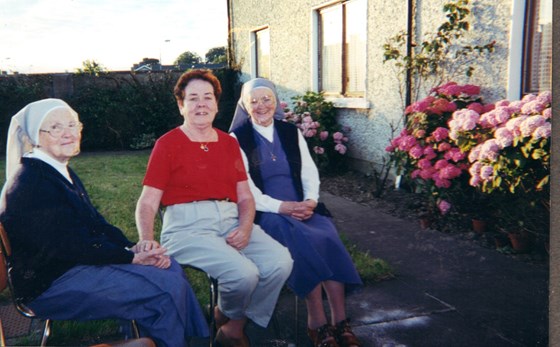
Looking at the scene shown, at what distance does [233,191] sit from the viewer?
301cm

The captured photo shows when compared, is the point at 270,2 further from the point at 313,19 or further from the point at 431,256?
the point at 431,256

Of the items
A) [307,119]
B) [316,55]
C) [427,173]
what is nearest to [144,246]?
[427,173]

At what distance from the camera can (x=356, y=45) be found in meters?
8.01

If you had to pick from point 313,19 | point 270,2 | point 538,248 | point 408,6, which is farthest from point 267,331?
point 270,2

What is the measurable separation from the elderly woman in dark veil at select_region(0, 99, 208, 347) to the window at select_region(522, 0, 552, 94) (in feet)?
13.7

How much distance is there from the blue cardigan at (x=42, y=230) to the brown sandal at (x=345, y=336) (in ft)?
4.48

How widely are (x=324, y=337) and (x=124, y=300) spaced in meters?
1.17

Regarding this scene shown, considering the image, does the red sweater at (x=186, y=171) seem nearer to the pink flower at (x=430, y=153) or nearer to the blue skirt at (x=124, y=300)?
the blue skirt at (x=124, y=300)

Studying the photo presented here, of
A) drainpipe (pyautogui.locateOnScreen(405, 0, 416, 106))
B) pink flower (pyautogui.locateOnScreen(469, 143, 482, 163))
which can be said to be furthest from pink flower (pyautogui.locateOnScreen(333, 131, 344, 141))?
pink flower (pyautogui.locateOnScreen(469, 143, 482, 163))

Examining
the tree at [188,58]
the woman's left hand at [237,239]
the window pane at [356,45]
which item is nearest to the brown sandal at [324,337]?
the woman's left hand at [237,239]

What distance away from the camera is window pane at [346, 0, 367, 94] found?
7.78 m

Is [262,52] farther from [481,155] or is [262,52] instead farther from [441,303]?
[441,303]

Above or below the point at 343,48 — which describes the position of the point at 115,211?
Result: below

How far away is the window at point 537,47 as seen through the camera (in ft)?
16.0
